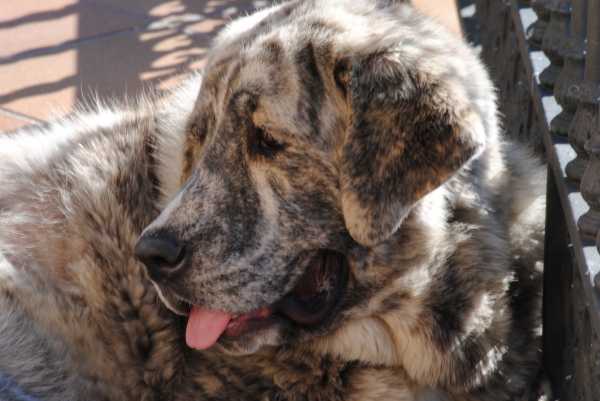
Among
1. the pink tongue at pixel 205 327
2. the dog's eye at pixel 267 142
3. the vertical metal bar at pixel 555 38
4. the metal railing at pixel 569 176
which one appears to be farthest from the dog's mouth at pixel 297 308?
the vertical metal bar at pixel 555 38

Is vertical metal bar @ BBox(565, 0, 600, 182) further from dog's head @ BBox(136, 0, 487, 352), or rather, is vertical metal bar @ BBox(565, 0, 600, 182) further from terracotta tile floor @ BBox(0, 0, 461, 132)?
terracotta tile floor @ BBox(0, 0, 461, 132)

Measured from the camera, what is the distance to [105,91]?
4.72 m

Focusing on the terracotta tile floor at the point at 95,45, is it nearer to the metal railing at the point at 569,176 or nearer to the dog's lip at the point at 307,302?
the metal railing at the point at 569,176

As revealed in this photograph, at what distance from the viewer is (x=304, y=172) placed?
2.44 metres

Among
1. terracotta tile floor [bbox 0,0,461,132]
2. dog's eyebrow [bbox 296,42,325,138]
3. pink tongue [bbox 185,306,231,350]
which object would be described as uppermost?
dog's eyebrow [bbox 296,42,325,138]

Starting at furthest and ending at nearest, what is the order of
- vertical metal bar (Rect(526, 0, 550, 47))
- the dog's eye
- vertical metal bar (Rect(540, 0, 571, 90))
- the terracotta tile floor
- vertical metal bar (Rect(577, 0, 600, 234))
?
the terracotta tile floor < vertical metal bar (Rect(526, 0, 550, 47)) < vertical metal bar (Rect(540, 0, 571, 90)) < the dog's eye < vertical metal bar (Rect(577, 0, 600, 234))

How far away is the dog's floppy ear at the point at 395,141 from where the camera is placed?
2.24m

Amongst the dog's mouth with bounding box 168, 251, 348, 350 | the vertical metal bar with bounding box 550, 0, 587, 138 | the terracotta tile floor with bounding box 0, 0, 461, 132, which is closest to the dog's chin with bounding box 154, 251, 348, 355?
the dog's mouth with bounding box 168, 251, 348, 350

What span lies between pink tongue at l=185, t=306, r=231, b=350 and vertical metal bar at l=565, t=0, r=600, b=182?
1.32 meters

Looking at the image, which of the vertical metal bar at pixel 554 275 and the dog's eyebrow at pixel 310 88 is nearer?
the dog's eyebrow at pixel 310 88

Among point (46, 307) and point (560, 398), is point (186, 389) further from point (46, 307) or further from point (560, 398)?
point (560, 398)

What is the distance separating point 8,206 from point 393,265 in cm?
158

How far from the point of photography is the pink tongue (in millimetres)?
2545

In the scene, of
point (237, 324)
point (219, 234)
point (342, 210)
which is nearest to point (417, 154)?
point (342, 210)
